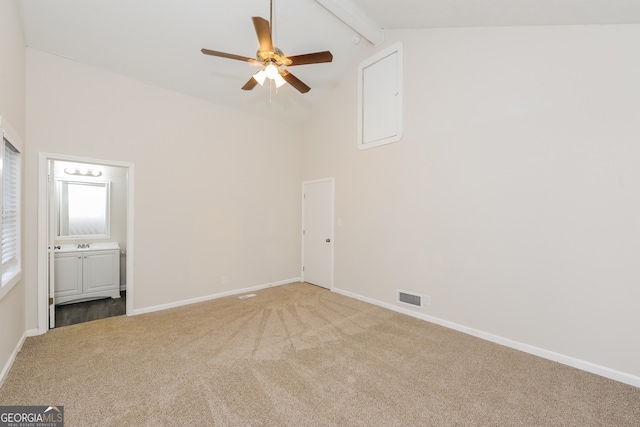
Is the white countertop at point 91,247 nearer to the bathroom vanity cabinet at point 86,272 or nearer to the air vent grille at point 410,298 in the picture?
the bathroom vanity cabinet at point 86,272

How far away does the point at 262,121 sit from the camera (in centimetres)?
506

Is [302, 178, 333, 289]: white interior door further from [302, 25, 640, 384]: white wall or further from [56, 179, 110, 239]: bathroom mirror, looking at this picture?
[56, 179, 110, 239]: bathroom mirror

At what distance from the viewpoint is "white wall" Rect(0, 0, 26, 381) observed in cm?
225

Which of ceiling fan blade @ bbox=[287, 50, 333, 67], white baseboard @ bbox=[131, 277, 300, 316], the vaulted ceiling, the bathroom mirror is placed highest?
the vaulted ceiling

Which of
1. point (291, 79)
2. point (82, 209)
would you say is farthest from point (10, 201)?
point (291, 79)

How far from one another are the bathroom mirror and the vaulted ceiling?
2334 millimetres

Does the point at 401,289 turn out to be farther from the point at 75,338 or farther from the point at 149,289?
the point at 75,338

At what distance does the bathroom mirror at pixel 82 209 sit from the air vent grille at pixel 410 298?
5176 millimetres

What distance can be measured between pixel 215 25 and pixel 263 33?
4.95 feet

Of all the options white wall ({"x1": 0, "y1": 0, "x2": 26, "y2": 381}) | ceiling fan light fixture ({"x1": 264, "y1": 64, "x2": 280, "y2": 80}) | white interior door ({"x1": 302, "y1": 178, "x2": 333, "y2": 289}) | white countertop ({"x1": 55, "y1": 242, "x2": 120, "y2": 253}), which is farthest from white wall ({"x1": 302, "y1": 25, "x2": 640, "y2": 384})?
white countertop ({"x1": 55, "y1": 242, "x2": 120, "y2": 253})

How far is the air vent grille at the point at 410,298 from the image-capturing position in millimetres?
3662

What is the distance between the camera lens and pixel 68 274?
4242 millimetres

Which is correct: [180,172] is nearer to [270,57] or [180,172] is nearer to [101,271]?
[101,271]

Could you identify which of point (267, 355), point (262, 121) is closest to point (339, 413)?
point (267, 355)
